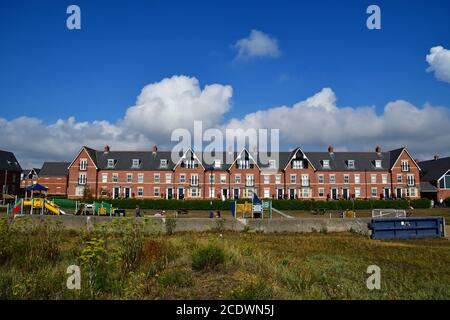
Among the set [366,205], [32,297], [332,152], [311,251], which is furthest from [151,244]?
[332,152]

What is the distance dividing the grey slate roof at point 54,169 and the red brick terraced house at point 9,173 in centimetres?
1056

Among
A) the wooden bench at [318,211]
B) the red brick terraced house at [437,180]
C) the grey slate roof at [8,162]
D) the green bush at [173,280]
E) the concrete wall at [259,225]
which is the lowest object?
the wooden bench at [318,211]

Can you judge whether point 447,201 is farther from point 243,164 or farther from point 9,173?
point 9,173

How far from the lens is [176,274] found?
25.1 feet

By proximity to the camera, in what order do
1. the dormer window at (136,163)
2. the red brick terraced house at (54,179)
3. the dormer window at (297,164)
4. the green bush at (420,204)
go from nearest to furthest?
1. the green bush at (420,204)
2. the dormer window at (297,164)
3. the dormer window at (136,163)
4. the red brick terraced house at (54,179)

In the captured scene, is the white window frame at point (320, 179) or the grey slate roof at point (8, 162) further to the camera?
the grey slate roof at point (8, 162)

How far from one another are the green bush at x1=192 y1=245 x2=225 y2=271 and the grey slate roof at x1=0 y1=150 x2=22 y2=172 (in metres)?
85.9

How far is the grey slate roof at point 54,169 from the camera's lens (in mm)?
74875

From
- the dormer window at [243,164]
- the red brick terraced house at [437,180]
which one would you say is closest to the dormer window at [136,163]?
the dormer window at [243,164]

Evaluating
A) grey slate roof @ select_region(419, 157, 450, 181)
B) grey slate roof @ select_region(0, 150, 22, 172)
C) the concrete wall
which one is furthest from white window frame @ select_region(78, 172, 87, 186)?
grey slate roof @ select_region(419, 157, 450, 181)

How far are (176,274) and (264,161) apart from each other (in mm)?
60400

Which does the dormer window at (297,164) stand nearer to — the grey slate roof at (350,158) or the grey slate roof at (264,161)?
the grey slate roof at (264,161)

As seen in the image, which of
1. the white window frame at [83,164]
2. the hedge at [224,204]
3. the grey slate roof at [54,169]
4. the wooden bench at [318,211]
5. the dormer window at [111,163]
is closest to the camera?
the wooden bench at [318,211]
